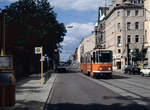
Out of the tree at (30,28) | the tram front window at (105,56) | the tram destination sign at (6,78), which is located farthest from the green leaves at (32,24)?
the tram destination sign at (6,78)

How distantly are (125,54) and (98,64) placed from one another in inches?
1605

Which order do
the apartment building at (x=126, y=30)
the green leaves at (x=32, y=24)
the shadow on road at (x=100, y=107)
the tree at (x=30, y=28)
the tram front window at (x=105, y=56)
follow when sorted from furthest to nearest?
1. the apartment building at (x=126, y=30)
2. the green leaves at (x=32, y=24)
3. the tree at (x=30, y=28)
4. the tram front window at (x=105, y=56)
5. the shadow on road at (x=100, y=107)

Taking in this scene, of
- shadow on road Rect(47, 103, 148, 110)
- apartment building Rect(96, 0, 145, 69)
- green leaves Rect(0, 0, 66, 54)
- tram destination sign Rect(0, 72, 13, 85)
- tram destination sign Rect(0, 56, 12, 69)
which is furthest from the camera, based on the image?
apartment building Rect(96, 0, 145, 69)

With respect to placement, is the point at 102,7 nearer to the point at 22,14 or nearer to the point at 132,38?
the point at 132,38

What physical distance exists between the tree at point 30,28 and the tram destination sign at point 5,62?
27.1 m

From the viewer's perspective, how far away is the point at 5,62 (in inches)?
310

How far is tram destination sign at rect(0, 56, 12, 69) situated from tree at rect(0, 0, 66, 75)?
88.9ft

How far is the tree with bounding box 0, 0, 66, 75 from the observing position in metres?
38.2

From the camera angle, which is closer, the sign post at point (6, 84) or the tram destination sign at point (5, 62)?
the sign post at point (6, 84)

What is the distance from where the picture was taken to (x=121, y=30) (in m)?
71.6

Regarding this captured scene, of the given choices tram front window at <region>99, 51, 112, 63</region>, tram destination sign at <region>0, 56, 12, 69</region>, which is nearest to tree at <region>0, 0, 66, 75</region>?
tram front window at <region>99, 51, 112, 63</region>

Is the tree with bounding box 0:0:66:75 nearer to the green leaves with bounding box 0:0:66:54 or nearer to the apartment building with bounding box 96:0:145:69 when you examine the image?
the green leaves with bounding box 0:0:66:54

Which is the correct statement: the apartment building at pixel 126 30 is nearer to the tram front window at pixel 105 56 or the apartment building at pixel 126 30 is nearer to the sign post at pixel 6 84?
the tram front window at pixel 105 56

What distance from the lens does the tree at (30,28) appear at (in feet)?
125
